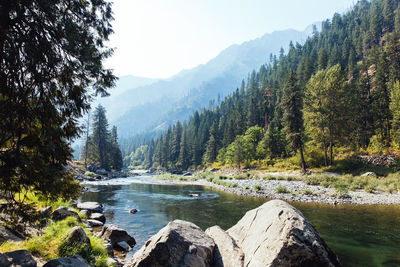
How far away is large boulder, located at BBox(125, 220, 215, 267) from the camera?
18.9 ft

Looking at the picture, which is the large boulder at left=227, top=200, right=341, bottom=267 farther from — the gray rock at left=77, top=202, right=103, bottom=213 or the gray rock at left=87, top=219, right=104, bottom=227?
the gray rock at left=77, top=202, right=103, bottom=213

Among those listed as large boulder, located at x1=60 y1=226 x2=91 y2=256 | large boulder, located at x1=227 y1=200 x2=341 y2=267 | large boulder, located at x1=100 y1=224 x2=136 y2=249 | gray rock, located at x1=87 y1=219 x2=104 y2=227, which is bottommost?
gray rock, located at x1=87 y1=219 x2=104 y2=227

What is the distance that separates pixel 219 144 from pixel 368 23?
88.8 m

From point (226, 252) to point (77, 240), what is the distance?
17.1ft

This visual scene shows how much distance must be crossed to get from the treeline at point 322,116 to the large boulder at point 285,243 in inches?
1263

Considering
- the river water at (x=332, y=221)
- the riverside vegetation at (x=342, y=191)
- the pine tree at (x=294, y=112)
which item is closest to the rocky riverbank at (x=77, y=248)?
the river water at (x=332, y=221)

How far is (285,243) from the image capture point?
217 inches

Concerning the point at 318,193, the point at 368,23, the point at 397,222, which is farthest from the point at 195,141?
the point at 368,23

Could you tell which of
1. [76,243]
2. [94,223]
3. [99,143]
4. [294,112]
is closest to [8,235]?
[76,243]

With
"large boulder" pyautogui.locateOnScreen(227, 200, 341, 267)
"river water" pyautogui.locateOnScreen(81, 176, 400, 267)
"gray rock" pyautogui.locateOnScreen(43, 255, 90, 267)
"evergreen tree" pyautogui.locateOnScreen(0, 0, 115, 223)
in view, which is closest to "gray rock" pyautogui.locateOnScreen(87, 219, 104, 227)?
"river water" pyautogui.locateOnScreen(81, 176, 400, 267)

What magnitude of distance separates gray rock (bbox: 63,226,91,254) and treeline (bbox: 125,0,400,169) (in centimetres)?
3447

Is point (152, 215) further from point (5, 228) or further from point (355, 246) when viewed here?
point (355, 246)

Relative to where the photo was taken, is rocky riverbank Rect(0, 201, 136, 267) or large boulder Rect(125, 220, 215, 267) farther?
large boulder Rect(125, 220, 215, 267)

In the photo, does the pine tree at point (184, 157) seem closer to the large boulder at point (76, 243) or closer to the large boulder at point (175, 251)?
the large boulder at point (76, 243)
